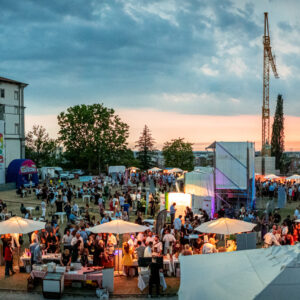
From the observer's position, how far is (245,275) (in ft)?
17.4

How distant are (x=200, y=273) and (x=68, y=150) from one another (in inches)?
2177

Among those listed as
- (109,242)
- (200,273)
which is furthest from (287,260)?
(109,242)

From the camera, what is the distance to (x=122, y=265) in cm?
1197

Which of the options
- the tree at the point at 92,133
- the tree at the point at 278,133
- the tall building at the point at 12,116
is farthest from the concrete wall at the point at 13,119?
the tree at the point at 278,133

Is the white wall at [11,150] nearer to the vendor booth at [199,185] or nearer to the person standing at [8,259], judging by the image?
the vendor booth at [199,185]

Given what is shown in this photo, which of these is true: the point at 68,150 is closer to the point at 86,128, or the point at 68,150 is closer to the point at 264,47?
the point at 86,128

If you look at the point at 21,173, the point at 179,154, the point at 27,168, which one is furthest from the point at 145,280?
the point at 179,154

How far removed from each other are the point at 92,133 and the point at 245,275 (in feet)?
177

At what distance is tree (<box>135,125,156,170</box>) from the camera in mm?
70562

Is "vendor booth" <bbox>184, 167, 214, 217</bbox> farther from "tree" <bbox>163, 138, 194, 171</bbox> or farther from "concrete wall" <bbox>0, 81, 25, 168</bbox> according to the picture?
"tree" <bbox>163, 138, 194, 171</bbox>

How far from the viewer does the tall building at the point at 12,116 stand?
43.5 meters

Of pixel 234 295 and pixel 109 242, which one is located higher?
pixel 234 295

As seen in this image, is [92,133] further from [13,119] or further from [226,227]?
[226,227]

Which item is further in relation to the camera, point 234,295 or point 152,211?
point 152,211
